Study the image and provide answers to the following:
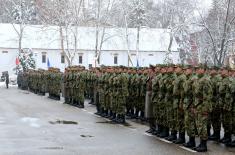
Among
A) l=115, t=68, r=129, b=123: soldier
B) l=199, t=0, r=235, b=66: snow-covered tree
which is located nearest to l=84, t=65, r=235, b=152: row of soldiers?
l=115, t=68, r=129, b=123: soldier

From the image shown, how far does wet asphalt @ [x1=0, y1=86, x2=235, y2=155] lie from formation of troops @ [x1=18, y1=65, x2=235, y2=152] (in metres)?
0.45

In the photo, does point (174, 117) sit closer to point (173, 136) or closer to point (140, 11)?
point (173, 136)

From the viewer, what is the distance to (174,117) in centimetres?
1388

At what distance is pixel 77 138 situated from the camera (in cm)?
1434

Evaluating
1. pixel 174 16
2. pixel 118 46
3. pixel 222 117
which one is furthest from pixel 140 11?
pixel 222 117

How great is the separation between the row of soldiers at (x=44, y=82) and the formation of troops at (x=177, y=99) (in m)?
11.1

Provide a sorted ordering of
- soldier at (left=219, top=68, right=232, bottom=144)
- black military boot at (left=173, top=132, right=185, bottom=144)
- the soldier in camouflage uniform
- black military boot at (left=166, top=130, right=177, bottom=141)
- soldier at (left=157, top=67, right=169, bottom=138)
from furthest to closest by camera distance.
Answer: the soldier in camouflage uniform → soldier at (left=157, top=67, right=169, bottom=138) → black military boot at (left=166, top=130, right=177, bottom=141) → soldier at (left=219, top=68, right=232, bottom=144) → black military boot at (left=173, top=132, right=185, bottom=144)

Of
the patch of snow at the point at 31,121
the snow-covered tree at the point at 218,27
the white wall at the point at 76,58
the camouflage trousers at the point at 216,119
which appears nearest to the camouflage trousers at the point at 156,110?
the camouflage trousers at the point at 216,119

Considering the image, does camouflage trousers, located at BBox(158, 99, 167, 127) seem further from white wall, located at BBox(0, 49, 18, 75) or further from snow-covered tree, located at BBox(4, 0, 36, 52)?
white wall, located at BBox(0, 49, 18, 75)

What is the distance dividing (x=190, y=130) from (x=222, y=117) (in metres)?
1.71

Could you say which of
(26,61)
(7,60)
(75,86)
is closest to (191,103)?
(75,86)

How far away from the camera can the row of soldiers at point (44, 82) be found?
3124cm

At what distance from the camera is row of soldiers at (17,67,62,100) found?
31237mm

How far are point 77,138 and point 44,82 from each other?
21.8m
